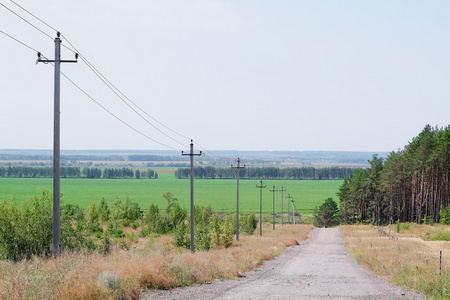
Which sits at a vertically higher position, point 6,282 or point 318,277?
point 6,282

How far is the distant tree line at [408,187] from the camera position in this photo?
275ft

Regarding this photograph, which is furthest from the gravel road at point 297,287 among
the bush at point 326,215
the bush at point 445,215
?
the bush at point 326,215

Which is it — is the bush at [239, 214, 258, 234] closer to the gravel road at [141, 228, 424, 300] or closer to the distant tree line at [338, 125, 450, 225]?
the distant tree line at [338, 125, 450, 225]

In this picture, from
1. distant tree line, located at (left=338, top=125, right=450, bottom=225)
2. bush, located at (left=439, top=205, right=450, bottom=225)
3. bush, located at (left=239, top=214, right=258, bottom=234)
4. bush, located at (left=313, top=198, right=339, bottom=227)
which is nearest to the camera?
bush, located at (left=439, top=205, right=450, bottom=225)

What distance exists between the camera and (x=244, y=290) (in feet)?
62.0

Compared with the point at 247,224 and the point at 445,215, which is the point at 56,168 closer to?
the point at 247,224

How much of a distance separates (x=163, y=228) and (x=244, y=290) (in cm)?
6424

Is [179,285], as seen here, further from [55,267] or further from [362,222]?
[362,222]

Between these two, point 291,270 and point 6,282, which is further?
point 291,270

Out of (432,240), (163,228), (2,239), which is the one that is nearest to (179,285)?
(2,239)

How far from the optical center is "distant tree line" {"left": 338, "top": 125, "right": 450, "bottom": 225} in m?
83.9

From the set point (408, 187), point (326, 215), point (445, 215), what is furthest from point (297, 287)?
point (326, 215)

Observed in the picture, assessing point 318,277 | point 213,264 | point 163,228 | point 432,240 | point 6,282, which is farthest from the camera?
point 163,228

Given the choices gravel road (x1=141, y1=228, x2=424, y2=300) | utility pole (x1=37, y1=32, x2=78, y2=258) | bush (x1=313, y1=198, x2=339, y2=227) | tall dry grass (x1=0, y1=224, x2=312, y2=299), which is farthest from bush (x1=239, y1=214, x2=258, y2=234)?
utility pole (x1=37, y1=32, x2=78, y2=258)
